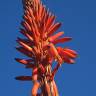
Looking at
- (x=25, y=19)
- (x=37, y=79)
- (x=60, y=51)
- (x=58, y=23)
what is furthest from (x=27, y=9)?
(x=37, y=79)

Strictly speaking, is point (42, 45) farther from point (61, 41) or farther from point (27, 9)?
point (27, 9)

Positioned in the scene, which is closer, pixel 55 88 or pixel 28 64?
pixel 55 88

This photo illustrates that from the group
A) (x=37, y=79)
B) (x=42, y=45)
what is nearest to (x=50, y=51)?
(x=42, y=45)

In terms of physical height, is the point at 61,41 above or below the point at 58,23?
below

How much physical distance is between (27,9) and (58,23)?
3.48ft

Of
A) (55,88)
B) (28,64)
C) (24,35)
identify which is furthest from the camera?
(24,35)

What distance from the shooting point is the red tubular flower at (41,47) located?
Answer: 757 centimetres

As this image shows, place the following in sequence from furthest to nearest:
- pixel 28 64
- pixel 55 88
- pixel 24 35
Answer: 1. pixel 24 35
2. pixel 28 64
3. pixel 55 88

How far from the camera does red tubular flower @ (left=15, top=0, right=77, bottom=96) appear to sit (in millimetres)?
7570

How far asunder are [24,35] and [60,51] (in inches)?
46.9

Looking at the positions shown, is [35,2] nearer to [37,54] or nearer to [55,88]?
[37,54]

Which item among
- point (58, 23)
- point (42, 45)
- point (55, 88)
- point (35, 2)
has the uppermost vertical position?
point (35, 2)

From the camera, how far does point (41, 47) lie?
26.8 feet

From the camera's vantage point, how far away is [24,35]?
8516 mm
